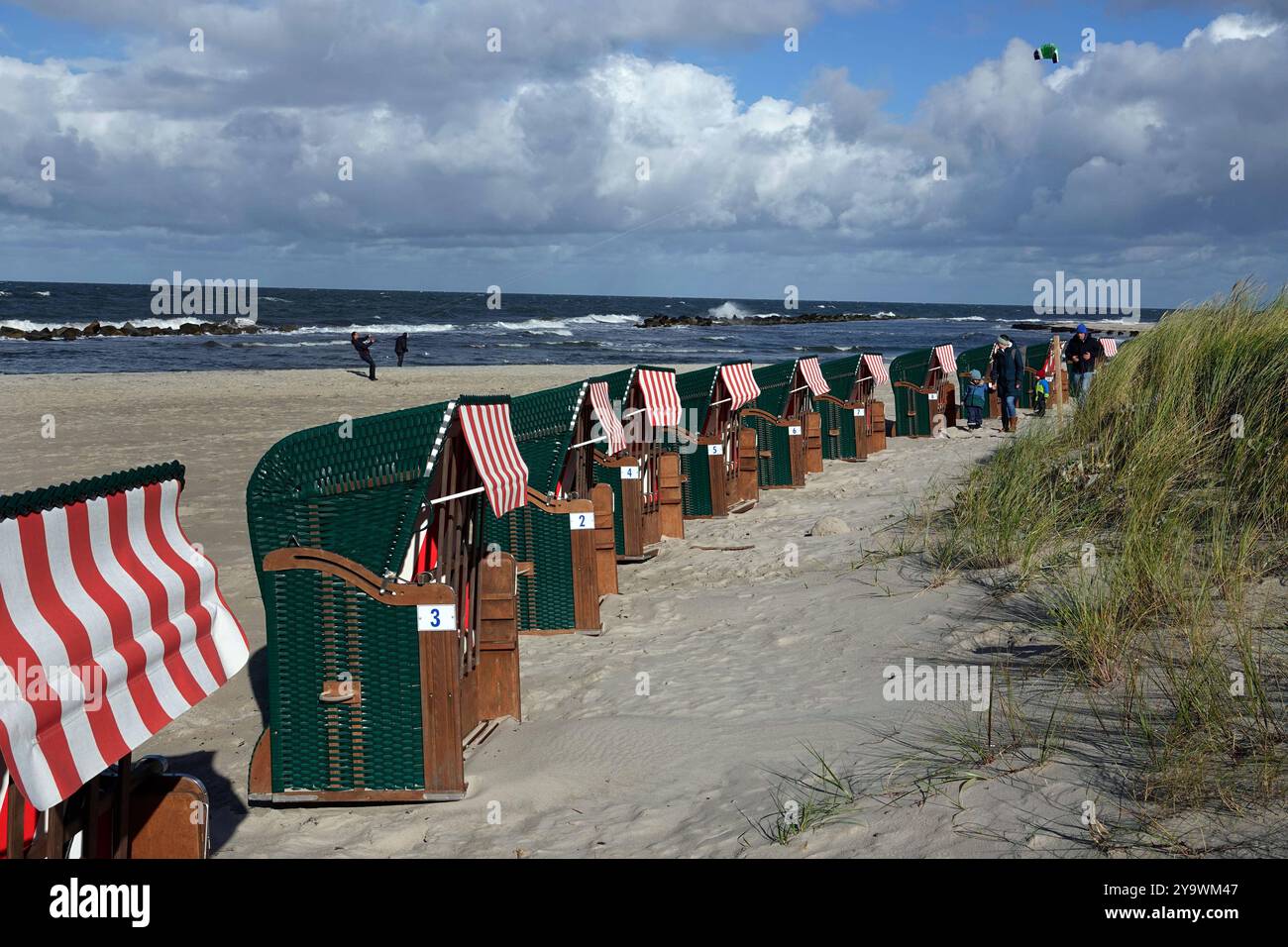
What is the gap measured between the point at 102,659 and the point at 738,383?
36.2 ft

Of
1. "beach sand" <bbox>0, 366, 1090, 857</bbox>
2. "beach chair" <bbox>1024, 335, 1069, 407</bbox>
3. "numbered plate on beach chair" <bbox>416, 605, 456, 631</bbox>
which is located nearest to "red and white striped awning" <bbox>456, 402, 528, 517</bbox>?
"numbered plate on beach chair" <bbox>416, 605, 456, 631</bbox>

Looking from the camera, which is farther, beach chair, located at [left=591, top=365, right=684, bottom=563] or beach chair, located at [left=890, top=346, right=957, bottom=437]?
beach chair, located at [left=890, top=346, right=957, bottom=437]

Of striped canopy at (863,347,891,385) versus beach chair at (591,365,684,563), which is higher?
striped canopy at (863,347,891,385)

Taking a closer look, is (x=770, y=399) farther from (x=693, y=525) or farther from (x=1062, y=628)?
(x=1062, y=628)

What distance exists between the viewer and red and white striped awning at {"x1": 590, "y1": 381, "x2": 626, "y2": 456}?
34.5 feet

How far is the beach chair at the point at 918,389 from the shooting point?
832 inches

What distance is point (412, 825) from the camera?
5.65 m

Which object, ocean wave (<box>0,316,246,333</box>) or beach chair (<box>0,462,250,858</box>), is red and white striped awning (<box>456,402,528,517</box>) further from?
ocean wave (<box>0,316,246,333</box>)

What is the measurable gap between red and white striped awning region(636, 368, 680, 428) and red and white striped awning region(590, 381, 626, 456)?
3.66 ft

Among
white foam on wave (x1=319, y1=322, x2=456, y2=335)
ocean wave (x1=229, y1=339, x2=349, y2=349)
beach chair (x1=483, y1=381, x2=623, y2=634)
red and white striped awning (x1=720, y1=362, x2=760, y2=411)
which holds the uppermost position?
white foam on wave (x1=319, y1=322, x2=456, y2=335)

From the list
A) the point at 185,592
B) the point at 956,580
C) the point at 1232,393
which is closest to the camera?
the point at 185,592

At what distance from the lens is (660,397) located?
12.6 metres
